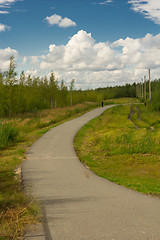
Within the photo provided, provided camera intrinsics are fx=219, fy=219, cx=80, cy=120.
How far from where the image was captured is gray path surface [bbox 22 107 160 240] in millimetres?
3961

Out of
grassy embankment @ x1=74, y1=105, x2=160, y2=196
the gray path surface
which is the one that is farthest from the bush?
grassy embankment @ x1=74, y1=105, x2=160, y2=196

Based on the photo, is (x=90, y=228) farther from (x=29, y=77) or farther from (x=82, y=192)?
(x=29, y=77)

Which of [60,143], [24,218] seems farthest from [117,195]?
[60,143]

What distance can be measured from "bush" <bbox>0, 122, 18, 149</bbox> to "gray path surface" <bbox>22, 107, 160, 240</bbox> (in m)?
3.92

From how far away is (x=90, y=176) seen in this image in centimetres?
780

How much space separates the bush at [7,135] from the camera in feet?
40.6

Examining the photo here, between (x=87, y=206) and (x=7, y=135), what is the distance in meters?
9.44

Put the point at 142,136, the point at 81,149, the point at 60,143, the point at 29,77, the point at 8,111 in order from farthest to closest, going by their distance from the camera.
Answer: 1. the point at 29,77
2. the point at 8,111
3. the point at 142,136
4. the point at 60,143
5. the point at 81,149

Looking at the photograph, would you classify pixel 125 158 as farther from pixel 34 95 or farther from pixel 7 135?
pixel 34 95

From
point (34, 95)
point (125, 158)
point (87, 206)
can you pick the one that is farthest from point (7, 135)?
point (34, 95)

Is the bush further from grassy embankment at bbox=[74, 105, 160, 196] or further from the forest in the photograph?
the forest

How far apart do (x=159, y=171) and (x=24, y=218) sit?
7036mm

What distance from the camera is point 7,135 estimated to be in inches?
524

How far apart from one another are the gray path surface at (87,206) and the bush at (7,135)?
3.92m
